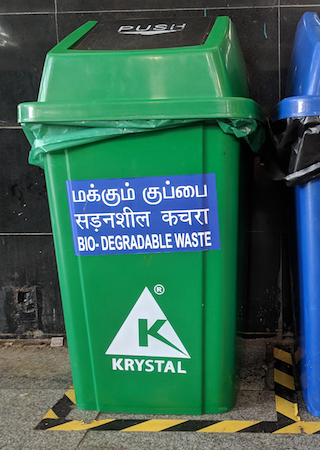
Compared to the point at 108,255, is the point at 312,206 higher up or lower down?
higher up

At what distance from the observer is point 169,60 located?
1.43 meters

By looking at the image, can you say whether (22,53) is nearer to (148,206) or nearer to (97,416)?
(148,206)

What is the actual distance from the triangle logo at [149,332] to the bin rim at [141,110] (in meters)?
0.63

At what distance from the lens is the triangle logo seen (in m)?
1.56

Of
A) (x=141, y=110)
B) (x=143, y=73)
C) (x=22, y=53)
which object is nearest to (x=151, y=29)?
(x=143, y=73)

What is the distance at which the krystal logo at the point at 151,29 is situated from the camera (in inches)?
66.4

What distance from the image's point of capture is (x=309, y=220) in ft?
4.88

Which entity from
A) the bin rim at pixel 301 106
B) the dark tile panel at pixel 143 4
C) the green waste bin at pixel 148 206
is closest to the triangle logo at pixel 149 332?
the green waste bin at pixel 148 206

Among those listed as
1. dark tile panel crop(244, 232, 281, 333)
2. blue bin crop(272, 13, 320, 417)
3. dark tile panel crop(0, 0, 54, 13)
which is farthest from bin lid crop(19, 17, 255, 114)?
dark tile panel crop(244, 232, 281, 333)

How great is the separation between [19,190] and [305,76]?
63.9 inches

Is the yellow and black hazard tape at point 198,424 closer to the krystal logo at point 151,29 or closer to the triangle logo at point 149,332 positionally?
the triangle logo at point 149,332

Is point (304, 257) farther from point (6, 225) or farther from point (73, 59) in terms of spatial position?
point (6, 225)

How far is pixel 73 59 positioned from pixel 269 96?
3.78ft

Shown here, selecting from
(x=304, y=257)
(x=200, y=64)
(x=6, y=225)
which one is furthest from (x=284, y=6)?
(x=6, y=225)
